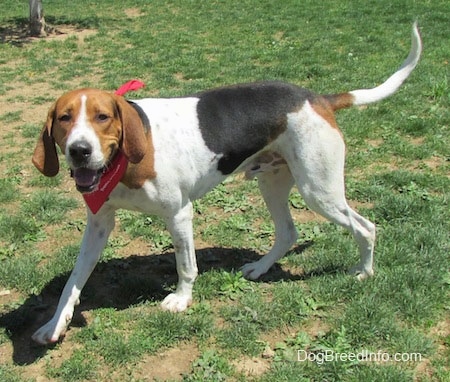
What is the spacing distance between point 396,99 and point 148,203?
5149 mm

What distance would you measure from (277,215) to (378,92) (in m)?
1.20

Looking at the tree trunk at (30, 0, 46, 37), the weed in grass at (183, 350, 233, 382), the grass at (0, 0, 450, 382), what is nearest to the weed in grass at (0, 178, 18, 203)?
the grass at (0, 0, 450, 382)

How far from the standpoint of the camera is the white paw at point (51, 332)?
3385mm

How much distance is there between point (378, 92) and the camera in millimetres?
3996

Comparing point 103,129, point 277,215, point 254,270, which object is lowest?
point 254,270

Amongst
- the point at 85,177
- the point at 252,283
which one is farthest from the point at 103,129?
the point at 252,283

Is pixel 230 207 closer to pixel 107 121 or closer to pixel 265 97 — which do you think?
pixel 265 97

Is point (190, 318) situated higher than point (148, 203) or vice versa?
point (148, 203)

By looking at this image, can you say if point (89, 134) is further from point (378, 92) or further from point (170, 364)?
point (378, 92)

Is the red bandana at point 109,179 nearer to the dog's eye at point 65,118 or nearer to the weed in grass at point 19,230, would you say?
the dog's eye at point 65,118

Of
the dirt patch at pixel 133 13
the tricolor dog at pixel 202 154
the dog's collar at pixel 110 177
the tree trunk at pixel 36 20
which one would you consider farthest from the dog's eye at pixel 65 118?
the dirt patch at pixel 133 13

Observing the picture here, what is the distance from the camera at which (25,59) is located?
12.3 metres

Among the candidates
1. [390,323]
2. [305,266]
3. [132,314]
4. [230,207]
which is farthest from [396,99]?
[132,314]

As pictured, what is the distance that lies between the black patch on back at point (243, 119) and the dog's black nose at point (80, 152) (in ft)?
3.13
